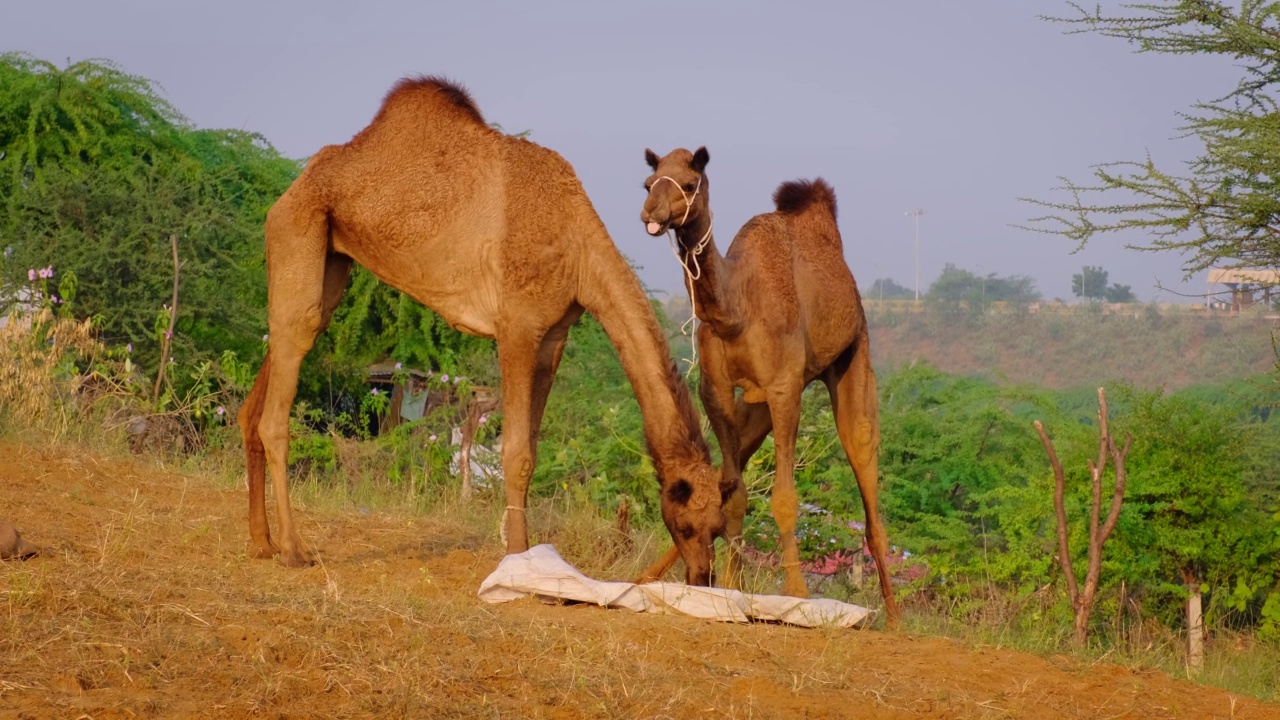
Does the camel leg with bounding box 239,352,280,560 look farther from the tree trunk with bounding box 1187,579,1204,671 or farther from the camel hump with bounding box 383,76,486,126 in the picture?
the tree trunk with bounding box 1187,579,1204,671

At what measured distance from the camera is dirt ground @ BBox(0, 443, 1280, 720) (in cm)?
438

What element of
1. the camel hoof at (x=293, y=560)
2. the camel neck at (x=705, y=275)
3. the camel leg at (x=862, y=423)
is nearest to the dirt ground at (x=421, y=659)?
the camel hoof at (x=293, y=560)

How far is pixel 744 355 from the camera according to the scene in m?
7.51

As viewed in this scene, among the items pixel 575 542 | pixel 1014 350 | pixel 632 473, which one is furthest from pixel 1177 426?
pixel 1014 350

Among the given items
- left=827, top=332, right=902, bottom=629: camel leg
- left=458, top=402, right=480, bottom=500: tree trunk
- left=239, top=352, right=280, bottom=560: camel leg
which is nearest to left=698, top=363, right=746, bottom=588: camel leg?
left=827, top=332, right=902, bottom=629: camel leg

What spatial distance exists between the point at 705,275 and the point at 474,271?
142 cm

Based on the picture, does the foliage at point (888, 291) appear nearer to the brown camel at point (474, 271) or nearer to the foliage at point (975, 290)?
the foliage at point (975, 290)

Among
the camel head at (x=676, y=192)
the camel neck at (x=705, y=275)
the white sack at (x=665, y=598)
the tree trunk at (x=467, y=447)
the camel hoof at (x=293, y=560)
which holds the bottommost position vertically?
the camel hoof at (x=293, y=560)

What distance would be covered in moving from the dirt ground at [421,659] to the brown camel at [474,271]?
0.78 metres

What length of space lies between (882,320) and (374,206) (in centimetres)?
4765

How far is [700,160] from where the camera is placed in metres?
7.11

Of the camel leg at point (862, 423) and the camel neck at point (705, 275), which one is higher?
the camel neck at point (705, 275)

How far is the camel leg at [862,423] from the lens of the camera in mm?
8133

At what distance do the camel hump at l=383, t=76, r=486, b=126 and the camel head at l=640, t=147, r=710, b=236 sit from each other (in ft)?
5.66
